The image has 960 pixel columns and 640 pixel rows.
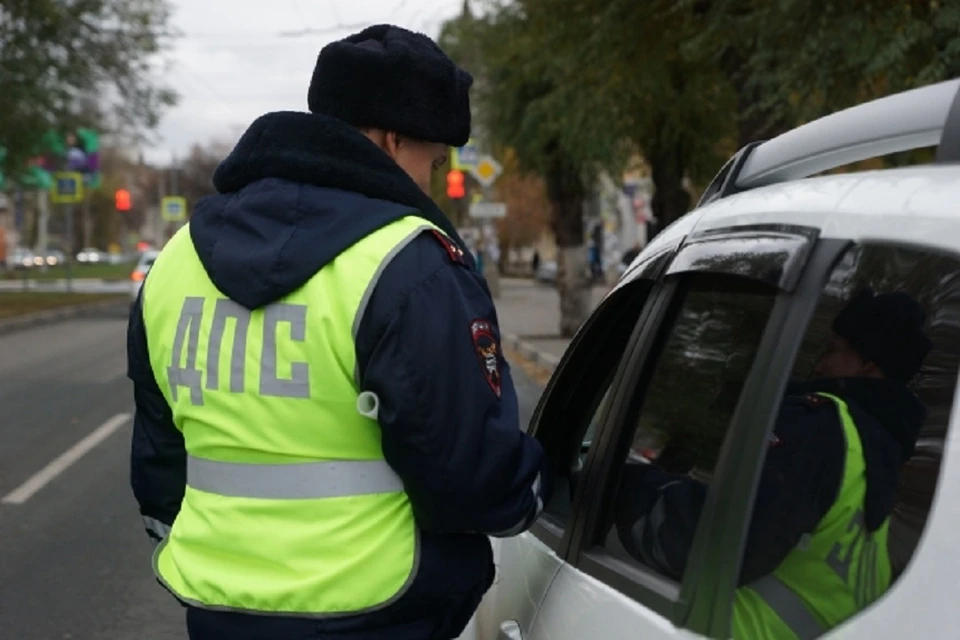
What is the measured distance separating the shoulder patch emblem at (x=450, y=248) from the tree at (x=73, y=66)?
24231mm

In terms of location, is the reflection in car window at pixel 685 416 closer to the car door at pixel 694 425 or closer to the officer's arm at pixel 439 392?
the car door at pixel 694 425

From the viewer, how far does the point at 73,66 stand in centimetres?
2762

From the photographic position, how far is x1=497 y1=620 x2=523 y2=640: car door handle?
97.3 inches

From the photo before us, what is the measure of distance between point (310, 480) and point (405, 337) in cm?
27

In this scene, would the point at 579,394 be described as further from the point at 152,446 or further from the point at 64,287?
the point at 64,287

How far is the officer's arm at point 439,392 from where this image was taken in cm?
205

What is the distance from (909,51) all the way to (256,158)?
642 cm

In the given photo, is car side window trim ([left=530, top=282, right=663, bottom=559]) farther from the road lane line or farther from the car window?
the road lane line

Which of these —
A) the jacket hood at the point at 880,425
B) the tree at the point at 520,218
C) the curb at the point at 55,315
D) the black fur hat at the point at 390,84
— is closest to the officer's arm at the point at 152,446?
the black fur hat at the point at 390,84

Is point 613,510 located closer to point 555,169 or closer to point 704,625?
point 704,625

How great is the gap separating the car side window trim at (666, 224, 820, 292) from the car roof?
2 centimetres

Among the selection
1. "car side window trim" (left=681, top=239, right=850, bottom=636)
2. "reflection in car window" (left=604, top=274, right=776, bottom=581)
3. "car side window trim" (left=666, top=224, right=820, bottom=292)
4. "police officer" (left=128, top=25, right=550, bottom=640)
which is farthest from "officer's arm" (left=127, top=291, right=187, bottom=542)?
"car side window trim" (left=681, top=239, right=850, bottom=636)

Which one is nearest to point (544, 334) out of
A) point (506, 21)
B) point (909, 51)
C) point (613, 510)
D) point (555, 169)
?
point (555, 169)

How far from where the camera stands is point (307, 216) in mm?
2184
